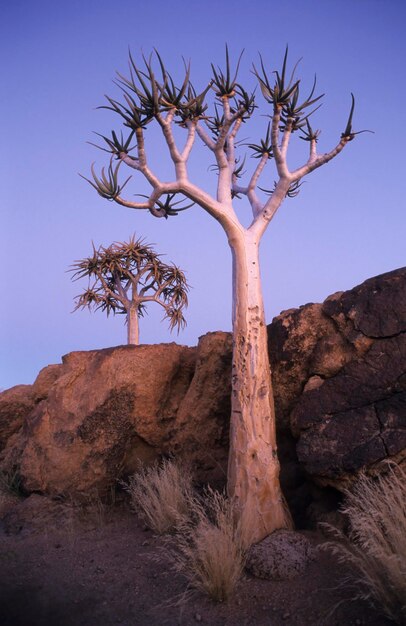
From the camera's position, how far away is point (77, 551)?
22.7 ft

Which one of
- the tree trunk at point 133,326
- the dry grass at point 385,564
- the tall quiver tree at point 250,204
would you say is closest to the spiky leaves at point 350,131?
the tall quiver tree at point 250,204

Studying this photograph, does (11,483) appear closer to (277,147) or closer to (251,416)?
(251,416)

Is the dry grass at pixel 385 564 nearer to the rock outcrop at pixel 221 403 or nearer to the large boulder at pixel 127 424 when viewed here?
the rock outcrop at pixel 221 403

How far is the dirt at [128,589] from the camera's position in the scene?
4996mm

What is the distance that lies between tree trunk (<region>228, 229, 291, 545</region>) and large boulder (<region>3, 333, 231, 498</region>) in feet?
4.10

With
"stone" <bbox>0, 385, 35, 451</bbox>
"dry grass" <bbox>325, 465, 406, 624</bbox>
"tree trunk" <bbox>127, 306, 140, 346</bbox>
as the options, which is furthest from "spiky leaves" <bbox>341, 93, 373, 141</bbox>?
"tree trunk" <bbox>127, 306, 140, 346</bbox>

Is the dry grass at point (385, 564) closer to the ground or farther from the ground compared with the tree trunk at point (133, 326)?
closer to the ground

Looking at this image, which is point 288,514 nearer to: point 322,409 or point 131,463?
point 322,409

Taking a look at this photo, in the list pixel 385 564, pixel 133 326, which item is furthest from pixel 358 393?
pixel 133 326

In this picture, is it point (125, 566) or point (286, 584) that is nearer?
point (286, 584)

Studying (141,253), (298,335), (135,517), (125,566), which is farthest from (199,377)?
(141,253)

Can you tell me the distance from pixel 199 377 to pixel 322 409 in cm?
230

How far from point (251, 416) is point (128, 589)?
2.49 m

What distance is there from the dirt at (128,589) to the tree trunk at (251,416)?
681 millimetres
